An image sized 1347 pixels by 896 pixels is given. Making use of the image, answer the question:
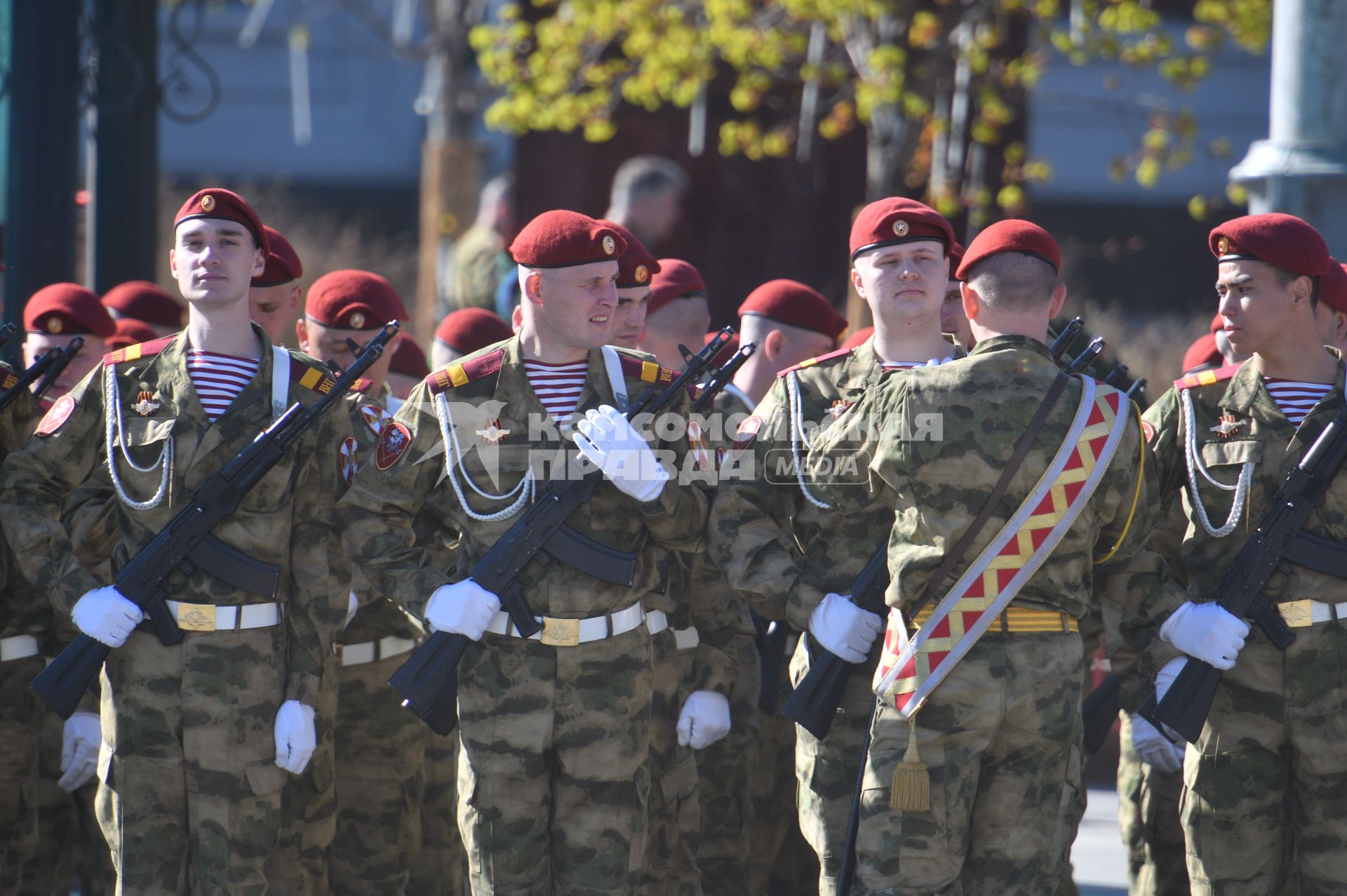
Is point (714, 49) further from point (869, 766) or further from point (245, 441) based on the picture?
point (869, 766)

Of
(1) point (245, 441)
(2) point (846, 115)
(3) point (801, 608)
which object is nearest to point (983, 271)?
(3) point (801, 608)

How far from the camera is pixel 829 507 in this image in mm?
4805

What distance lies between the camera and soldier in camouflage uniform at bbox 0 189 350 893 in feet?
15.3

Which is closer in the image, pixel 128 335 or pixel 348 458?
pixel 348 458

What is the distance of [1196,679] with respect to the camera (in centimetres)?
464

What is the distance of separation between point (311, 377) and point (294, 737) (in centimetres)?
103

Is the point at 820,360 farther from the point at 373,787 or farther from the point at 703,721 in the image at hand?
the point at 373,787

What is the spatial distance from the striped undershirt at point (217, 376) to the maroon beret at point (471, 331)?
1.51 meters

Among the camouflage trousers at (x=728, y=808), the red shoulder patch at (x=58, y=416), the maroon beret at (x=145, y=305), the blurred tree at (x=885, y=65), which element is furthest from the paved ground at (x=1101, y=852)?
the maroon beret at (x=145, y=305)

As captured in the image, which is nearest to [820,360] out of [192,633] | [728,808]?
[728,808]

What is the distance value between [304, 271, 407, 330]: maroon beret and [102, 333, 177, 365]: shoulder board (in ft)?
3.32

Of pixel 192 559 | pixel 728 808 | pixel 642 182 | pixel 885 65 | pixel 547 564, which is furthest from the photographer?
pixel 642 182

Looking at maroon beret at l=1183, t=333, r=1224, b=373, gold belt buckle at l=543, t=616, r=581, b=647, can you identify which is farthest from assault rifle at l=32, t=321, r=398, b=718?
maroon beret at l=1183, t=333, r=1224, b=373

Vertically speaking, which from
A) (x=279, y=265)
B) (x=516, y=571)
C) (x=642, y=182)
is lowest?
(x=516, y=571)
